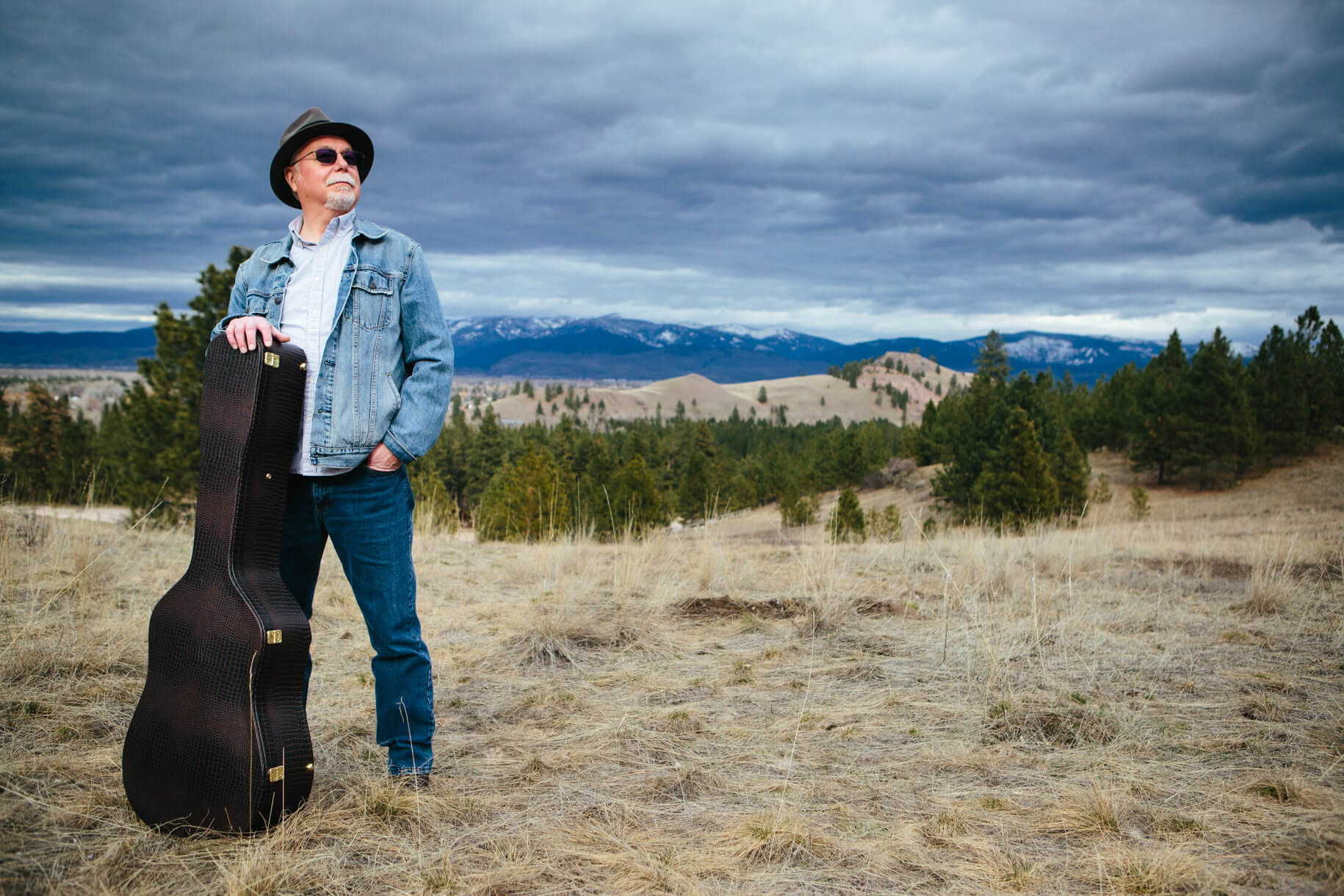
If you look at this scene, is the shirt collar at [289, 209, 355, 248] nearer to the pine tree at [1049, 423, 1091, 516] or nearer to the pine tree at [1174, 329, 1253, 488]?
the pine tree at [1049, 423, 1091, 516]

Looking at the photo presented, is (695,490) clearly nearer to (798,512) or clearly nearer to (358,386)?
(798,512)

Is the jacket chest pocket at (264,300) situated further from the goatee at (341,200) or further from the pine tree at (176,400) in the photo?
the pine tree at (176,400)

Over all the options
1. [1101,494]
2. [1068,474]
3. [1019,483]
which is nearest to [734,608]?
[1019,483]

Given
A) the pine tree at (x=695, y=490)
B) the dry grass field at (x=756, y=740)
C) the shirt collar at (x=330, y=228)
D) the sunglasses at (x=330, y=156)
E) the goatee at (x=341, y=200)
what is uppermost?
the sunglasses at (x=330, y=156)

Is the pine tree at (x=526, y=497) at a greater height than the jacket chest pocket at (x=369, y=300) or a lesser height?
lesser

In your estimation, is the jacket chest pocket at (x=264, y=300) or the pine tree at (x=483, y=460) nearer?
the jacket chest pocket at (x=264, y=300)

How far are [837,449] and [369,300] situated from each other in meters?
57.1

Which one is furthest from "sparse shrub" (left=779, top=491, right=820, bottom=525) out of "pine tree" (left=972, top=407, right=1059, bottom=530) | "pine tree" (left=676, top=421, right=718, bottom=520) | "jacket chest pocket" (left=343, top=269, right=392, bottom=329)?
"jacket chest pocket" (left=343, top=269, right=392, bottom=329)

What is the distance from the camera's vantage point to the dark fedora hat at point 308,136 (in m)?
2.92

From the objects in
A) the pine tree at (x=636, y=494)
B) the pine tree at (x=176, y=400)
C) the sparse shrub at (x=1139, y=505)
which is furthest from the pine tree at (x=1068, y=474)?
the pine tree at (x=176, y=400)

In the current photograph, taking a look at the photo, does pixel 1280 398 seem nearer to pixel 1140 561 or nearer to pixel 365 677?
pixel 1140 561

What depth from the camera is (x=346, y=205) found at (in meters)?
3.01

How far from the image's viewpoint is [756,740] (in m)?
3.62

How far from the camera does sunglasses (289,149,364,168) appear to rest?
116 inches
